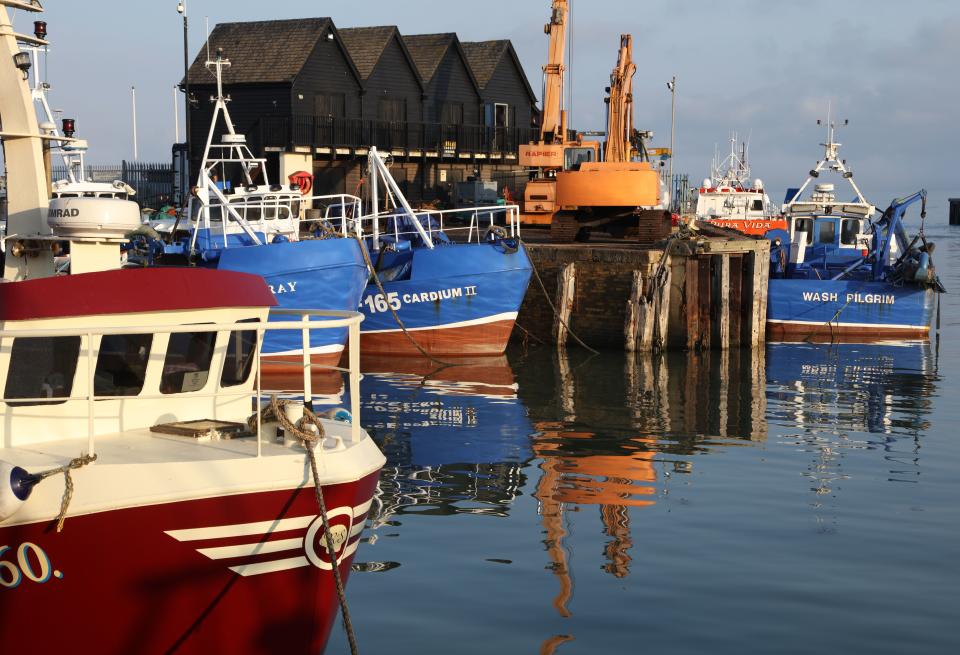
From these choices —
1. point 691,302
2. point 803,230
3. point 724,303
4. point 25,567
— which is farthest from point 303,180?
point 25,567

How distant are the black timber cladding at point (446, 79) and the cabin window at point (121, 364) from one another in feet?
132

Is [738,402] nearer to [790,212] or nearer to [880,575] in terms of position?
[880,575]

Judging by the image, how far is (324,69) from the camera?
41969 millimetres

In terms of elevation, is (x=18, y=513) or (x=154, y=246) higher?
(x=154, y=246)

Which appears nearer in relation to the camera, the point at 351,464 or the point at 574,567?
the point at 351,464

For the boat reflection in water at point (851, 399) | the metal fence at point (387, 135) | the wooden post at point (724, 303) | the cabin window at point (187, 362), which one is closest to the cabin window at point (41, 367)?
the cabin window at point (187, 362)

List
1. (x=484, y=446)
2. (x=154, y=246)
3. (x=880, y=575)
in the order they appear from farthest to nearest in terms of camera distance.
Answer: (x=154, y=246) < (x=484, y=446) < (x=880, y=575)

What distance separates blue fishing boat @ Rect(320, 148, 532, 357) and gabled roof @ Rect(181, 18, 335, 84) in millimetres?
18221

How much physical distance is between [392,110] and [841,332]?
2366 centimetres

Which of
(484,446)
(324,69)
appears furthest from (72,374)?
(324,69)

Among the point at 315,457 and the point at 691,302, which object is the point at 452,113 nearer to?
the point at 691,302

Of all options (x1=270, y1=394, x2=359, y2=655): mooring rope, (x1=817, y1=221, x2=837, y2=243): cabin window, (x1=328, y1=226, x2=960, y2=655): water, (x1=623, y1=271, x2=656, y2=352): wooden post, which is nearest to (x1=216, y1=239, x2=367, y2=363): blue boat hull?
(x1=328, y1=226, x2=960, y2=655): water

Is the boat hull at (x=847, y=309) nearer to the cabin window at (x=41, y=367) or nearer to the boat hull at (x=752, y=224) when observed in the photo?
the boat hull at (x=752, y=224)

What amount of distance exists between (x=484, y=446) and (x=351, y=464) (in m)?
7.76
